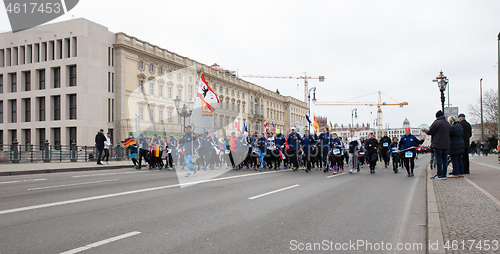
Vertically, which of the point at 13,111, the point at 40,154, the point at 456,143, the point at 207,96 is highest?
the point at 13,111

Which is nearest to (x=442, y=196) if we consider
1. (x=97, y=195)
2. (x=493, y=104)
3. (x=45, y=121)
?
(x=97, y=195)

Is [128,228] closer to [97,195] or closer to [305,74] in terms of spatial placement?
[97,195]

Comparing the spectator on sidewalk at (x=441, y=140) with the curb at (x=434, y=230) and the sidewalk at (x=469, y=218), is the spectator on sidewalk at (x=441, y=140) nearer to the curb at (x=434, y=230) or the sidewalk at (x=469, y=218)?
the sidewalk at (x=469, y=218)

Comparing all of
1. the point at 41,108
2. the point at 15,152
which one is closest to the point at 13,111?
the point at 41,108

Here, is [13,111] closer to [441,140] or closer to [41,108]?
[41,108]

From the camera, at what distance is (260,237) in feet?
16.4

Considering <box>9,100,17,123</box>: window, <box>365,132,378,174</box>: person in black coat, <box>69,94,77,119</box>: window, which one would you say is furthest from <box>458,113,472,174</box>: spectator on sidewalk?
<box>9,100,17,123</box>: window

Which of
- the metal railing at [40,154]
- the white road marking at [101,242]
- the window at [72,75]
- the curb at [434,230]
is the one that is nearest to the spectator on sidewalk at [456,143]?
the curb at [434,230]

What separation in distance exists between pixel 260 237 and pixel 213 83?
2635 inches

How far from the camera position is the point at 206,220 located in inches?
236

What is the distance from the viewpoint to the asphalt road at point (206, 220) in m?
4.61

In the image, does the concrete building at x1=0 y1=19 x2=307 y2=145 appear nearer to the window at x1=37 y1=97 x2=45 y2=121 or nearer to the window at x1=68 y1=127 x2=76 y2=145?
the window at x1=37 y1=97 x2=45 y2=121

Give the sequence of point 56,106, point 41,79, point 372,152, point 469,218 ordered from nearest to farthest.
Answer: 1. point 469,218
2. point 372,152
3. point 56,106
4. point 41,79

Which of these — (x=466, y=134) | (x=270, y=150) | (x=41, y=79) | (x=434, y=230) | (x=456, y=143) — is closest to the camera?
(x=434, y=230)
